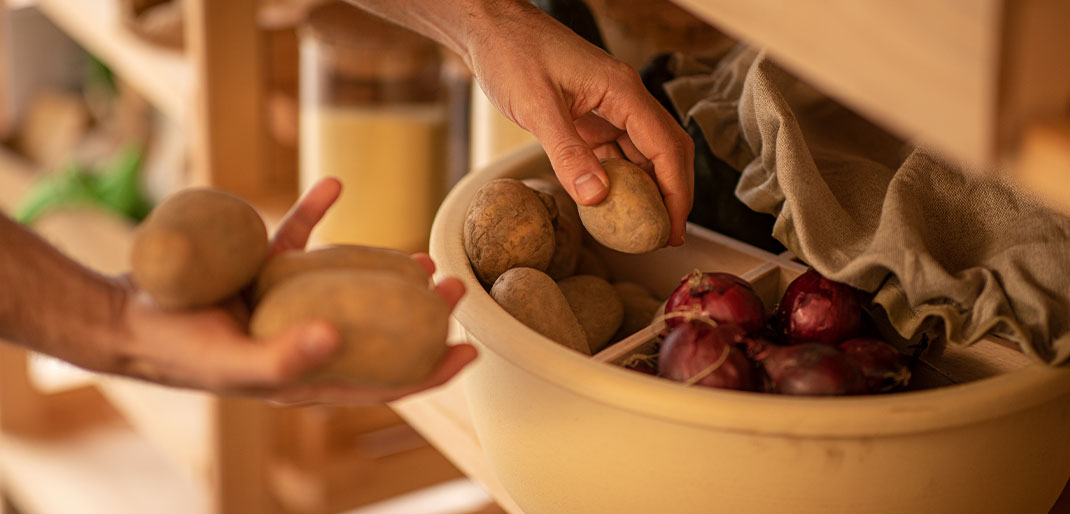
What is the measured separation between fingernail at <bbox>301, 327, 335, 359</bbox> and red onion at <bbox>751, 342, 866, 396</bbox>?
19cm

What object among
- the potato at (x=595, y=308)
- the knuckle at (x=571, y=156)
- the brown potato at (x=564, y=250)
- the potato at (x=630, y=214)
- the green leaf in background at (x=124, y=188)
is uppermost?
the knuckle at (x=571, y=156)

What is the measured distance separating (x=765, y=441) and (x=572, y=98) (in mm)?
249

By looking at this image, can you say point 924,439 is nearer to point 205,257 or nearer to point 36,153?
point 205,257

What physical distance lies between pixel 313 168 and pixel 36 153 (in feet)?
3.05

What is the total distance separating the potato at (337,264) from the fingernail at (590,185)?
0.12 metres

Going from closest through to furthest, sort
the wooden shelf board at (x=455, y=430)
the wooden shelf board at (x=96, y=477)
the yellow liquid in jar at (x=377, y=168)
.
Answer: the wooden shelf board at (x=455, y=430) < the yellow liquid in jar at (x=377, y=168) < the wooden shelf board at (x=96, y=477)

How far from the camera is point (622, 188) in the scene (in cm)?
53

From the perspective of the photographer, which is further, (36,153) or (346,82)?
(36,153)

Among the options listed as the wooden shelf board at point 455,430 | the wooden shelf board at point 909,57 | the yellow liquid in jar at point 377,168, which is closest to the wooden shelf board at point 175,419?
the yellow liquid in jar at point 377,168

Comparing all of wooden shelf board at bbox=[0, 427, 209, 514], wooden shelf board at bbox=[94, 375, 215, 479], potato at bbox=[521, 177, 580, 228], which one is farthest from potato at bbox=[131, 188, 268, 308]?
wooden shelf board at bbox=[0, 427, 209, 514]

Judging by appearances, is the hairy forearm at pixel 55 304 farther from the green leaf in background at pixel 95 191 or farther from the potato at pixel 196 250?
the green leaf in background at pixel 95 191

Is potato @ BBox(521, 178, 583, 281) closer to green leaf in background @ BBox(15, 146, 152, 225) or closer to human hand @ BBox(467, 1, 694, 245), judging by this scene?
human hand @ BBox(467, 1, 694, 245)

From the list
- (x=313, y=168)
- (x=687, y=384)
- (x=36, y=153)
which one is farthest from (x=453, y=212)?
(x=36, y=153)

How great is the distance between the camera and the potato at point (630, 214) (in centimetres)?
53
